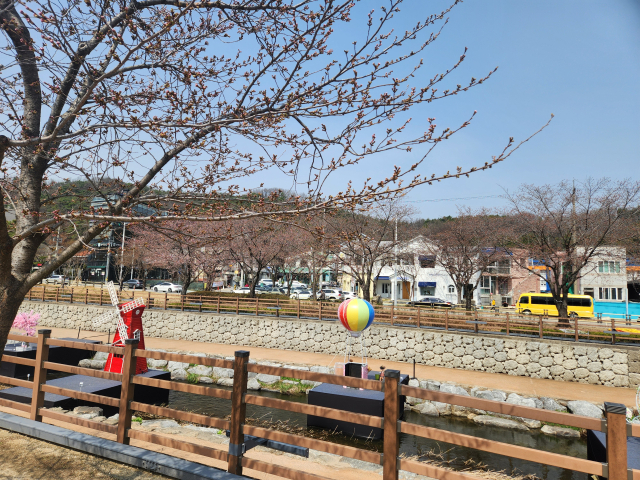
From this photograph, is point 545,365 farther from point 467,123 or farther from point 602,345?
point 467,123

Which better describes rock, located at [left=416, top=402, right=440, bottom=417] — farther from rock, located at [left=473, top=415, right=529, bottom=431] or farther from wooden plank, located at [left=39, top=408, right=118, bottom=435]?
wooden plank, located at [left=39, top=408, right=118, bottom=435]

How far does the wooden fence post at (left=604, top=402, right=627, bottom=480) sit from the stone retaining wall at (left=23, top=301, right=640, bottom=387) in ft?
42.6

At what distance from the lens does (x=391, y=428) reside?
3068mm

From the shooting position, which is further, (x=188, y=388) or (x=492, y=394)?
(x=492, y=394)

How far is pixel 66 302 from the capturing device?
23.5 m

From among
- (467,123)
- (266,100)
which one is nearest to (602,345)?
(467,123)

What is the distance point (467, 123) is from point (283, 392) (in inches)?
437

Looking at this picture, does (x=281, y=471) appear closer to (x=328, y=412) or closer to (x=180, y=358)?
(x=328, y=412)

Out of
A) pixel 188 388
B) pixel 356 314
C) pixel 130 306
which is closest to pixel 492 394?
pixel 356 314

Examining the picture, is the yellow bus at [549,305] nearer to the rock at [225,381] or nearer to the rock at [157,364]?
the rock at [225,381]

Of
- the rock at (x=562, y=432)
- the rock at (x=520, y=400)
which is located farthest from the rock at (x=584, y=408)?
the rock at (x=520, y=400)

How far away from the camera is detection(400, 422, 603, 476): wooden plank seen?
2.49 m

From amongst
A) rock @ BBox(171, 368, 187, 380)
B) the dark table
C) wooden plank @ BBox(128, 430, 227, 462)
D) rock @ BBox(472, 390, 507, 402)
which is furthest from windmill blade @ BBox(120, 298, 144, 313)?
rock @ BBox(472, 390, 507, 402)

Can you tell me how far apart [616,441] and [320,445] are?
2.12m
